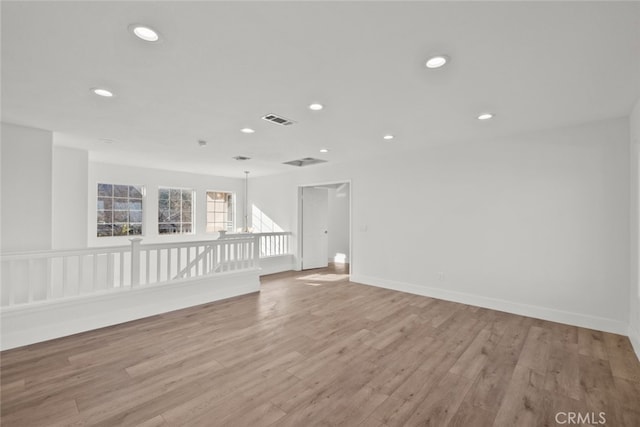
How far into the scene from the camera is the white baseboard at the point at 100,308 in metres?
2.88

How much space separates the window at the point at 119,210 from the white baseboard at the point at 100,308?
3.27 metres

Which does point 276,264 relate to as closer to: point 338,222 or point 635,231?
point 338,222

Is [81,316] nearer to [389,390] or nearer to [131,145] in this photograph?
[131,145]

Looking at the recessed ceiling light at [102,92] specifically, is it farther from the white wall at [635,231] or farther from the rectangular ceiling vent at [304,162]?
the white wall at [635,231]

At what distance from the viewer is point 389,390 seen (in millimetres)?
2115

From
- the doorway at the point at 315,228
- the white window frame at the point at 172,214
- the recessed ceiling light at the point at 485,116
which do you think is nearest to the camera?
the recessed ceiling light at the point at 485,116

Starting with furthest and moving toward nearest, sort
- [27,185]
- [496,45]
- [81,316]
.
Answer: [27,185], [81,316], [496,45]

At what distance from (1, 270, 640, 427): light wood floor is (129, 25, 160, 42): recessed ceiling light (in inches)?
97.5

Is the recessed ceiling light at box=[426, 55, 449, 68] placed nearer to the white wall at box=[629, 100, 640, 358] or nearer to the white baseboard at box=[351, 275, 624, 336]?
the white wall at box=[629, 100, 640, 358]

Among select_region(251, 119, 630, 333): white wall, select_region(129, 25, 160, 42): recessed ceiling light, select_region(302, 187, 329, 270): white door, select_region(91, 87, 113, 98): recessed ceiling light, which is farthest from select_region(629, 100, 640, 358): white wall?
select_region(302, 187, 329, 270): white door

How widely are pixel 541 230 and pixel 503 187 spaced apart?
29.0 inches

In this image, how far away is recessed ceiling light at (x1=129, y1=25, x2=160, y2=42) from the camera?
1664 mm

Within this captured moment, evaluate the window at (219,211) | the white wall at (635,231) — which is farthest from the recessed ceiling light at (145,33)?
the window at (219,211)

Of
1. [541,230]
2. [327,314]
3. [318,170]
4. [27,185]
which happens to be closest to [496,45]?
[541,230]
